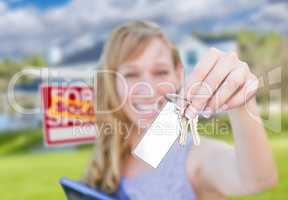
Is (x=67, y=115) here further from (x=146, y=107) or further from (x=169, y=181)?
(x=169, y=181)

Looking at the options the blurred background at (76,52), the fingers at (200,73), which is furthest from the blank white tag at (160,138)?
the blurred background at (76,52)

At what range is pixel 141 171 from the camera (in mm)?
1542

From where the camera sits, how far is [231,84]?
124cm

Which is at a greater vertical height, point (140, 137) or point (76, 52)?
point (76, 52)

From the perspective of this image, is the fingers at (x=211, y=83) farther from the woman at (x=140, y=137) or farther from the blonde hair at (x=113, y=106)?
the blonde hair at (x=113, y=106)

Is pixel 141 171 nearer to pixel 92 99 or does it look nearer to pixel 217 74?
pixel 92 99

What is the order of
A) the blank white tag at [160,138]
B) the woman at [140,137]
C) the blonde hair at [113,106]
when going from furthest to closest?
the blonde hair at [113,106]
the woman at [140,137]
the blank white tag at [160,138]

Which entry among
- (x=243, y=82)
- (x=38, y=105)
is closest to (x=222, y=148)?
(x=243, y=82)

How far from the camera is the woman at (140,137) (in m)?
1.40

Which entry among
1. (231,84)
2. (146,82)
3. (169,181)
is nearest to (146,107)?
(146,82)

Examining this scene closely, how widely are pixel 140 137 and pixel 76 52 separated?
0.98 feet

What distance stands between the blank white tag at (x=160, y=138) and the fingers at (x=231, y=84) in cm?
11

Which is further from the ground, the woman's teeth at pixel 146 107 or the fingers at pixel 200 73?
the fingers at pixel 200 73

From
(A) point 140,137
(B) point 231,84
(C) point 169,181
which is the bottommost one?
(C) point 169,181
